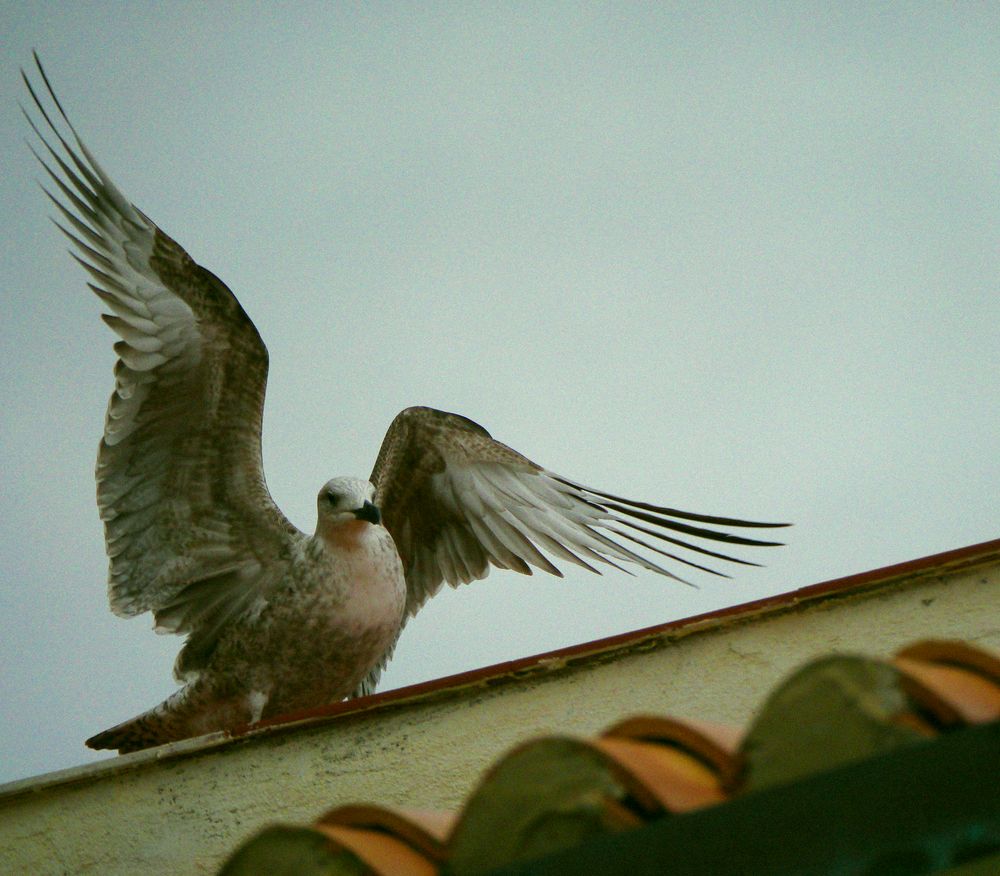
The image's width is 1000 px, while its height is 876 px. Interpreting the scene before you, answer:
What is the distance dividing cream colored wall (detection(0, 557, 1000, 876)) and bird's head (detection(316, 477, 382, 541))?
1499mm

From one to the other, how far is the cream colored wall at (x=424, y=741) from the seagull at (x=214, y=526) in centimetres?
141

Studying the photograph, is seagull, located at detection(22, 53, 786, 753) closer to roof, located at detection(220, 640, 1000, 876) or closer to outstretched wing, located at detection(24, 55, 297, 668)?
outstretched wing, located at detection(24, 55, 297, 668)

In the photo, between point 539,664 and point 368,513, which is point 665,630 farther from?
point 368,513

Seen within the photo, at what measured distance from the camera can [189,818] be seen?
3.87 meters

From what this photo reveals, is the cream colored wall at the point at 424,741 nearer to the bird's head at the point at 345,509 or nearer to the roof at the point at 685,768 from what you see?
the bird's head at the point at 345,509

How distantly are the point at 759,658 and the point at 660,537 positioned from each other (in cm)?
206

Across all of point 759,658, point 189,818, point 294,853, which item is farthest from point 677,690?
point 294,853

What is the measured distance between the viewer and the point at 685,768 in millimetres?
1665

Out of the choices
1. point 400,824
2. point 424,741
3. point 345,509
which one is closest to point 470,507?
point 345,509

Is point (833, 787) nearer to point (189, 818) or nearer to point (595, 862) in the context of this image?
point (595, 862)

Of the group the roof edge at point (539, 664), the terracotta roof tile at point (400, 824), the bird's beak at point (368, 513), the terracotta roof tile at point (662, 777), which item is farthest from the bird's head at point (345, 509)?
the terracotta roof tile at point (662, 777)

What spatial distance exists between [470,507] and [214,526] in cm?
117

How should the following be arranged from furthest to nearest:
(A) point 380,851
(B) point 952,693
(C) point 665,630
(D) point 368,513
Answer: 1. (D) point 368,513
2. (C) point 665,630
3. (A) point 380,851
4. (B) point 952,693

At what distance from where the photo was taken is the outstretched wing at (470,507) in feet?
19.2
